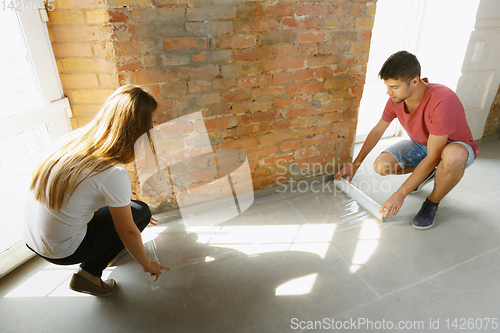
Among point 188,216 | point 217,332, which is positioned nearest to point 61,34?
point 188,216

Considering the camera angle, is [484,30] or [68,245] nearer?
[68,245]

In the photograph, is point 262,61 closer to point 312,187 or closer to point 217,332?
point 312,187

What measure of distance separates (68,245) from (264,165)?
134cm

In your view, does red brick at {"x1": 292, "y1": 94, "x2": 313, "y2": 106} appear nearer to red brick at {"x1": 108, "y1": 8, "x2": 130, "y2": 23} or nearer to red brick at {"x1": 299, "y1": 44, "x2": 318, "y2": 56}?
red brick at {"x1": 299, "y1": 44, "x2": 318, "y2": 56}

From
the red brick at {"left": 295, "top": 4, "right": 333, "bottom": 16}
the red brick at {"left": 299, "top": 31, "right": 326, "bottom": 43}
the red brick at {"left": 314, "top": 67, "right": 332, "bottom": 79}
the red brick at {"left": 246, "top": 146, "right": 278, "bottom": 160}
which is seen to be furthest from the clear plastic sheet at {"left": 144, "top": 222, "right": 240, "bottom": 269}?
the red brick at {"left": 295, "top": 4, "right": 333, "bottom": 16}

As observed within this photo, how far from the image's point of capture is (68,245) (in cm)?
127

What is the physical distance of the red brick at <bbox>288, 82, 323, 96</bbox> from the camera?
6.63ft

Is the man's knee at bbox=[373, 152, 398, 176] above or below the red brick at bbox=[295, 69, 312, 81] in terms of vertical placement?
below

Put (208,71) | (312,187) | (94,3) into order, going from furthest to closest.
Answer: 1. (312,187)
2. (208,71)
3. (94,3)

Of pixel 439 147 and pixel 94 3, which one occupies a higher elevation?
pixel 94 3

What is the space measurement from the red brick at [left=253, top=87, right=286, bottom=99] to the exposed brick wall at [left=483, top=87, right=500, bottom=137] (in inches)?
99.2

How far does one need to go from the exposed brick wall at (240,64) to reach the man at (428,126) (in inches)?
15.4

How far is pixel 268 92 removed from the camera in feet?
6.44

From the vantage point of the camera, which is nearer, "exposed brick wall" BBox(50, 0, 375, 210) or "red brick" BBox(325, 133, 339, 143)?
"exposed brick wall" BBox(50, 0, 375, 210)
